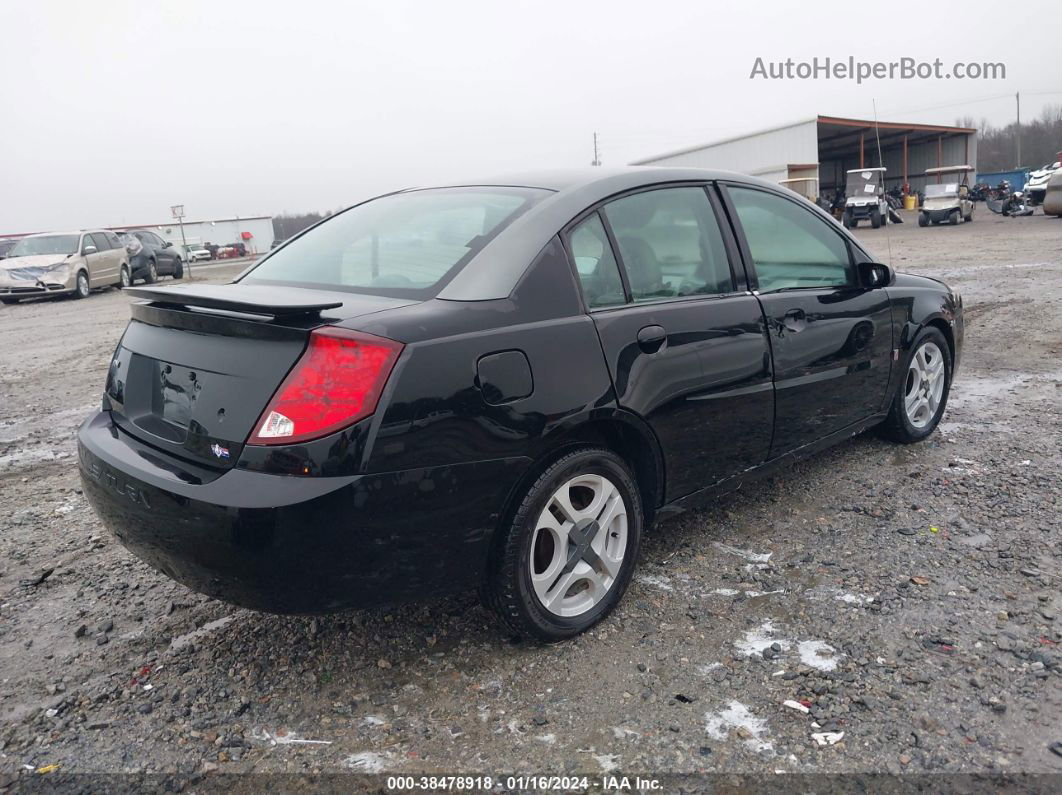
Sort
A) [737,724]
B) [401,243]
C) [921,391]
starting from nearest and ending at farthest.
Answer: [737,724], [401,243], [921,391]

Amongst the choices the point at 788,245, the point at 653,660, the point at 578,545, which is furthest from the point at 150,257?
the point at 653,660

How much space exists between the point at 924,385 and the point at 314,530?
3752 millimetres

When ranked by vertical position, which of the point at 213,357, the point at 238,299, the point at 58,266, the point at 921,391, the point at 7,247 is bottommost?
the point at 921,391

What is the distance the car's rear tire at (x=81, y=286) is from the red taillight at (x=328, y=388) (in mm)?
19235

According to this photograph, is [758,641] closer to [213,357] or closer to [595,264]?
[595,264]

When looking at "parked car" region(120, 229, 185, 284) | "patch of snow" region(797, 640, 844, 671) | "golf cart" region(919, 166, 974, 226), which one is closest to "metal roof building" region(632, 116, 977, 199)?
"golf cart" region(919, 166, 974, 226)

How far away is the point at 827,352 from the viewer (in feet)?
12.1

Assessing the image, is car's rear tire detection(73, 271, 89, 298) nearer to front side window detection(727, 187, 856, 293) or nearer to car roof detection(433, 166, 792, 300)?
car roof detection(433, 166, 792, 300)

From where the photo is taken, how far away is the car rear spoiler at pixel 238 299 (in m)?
2.27

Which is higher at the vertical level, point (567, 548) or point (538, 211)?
point (538, 211)

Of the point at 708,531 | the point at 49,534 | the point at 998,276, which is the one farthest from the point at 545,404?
the point at 998,276

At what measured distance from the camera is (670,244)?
321 centimetres

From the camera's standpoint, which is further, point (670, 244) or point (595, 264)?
point (670, 244)

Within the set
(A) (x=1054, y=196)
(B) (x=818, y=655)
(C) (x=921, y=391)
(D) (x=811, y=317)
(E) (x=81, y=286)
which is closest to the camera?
(B) (x=818, y=655)
